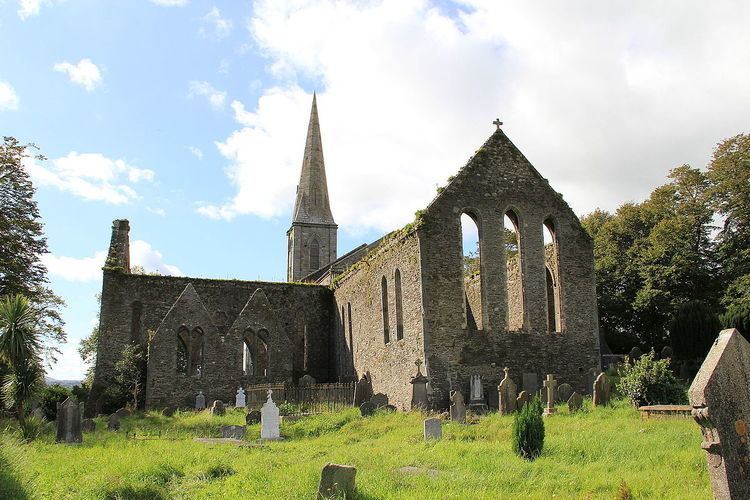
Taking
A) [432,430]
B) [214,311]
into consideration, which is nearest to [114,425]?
[214,311]

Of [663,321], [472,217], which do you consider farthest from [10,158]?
[663,321]

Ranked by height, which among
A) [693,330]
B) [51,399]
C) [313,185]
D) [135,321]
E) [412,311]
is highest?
[313,185]

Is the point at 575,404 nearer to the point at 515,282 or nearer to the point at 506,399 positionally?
the point at 506,399

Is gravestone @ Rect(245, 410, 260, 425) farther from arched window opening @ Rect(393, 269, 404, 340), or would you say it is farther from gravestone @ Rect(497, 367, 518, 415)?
gravestone @ Rect(497, 367, 518, 415)

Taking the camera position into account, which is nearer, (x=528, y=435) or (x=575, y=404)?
(x=528, y=435)

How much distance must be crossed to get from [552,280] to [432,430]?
11132mm

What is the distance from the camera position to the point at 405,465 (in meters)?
11.2

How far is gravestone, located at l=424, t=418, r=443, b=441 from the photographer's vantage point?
14281 millimetres

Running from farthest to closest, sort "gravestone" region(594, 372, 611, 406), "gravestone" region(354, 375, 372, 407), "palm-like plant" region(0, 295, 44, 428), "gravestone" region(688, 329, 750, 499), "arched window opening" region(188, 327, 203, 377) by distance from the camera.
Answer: "arched window opening" region(188, 327, 203, 377), "gravestone" region(354, 375, 372, 407), "palm-like plant" region(0, 295, 44, 428), "gravestone" region(594, 372, 611, 406), "gravestone" region(688, 329, 750, 499)

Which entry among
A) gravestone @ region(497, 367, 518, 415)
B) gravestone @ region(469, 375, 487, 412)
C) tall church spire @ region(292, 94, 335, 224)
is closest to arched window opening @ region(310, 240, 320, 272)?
tall church spire @ region(292, 94, 335, 224)

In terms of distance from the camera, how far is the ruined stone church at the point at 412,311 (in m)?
21.3

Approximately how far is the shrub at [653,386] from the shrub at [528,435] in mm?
6510

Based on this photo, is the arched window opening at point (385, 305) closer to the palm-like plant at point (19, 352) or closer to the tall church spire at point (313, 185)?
the palm-like plant at point (19, 352)

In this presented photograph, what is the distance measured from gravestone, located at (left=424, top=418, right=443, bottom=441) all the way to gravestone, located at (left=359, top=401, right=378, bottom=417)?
18.9 ft
